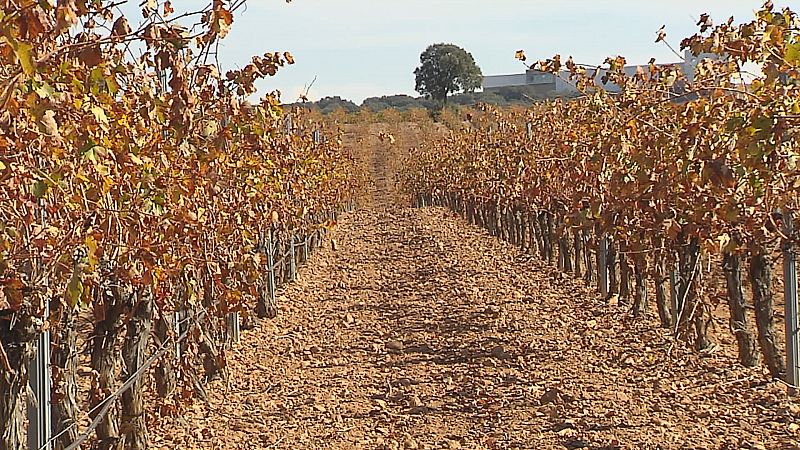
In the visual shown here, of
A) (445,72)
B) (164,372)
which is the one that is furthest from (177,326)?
(445,72)

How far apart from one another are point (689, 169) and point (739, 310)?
1841 millimetres

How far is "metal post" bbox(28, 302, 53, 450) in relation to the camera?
187 inches

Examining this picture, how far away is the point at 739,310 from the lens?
7883 millimetres

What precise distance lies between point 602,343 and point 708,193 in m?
2.87

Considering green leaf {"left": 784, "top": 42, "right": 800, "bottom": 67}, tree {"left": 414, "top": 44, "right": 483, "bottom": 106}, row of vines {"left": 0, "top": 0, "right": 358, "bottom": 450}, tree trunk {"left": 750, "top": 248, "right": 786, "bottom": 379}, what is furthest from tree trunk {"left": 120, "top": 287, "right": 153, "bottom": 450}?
tree {"left": 414, "top": 44, "right": 483, "bottom": 106}

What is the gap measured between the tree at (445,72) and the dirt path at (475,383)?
234 feet

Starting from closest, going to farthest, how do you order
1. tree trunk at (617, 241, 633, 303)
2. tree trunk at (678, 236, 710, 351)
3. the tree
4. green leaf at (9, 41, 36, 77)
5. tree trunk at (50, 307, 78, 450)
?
green leaf at (9, 41, 36, 77) < tree trunk at (50, 307, 78, 450) < tree trunk at (678, 236, 710, 351) < tree trunk at (617, 241, 633, 303) < the tree

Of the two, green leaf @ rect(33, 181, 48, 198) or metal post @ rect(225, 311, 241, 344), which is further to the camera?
metal post @ rect(225, 311, 241, 344)

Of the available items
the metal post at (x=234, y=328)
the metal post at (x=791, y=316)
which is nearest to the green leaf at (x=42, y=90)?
the metal post at (x=791, y=316)

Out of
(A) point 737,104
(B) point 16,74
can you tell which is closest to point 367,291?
(A) point 737,104

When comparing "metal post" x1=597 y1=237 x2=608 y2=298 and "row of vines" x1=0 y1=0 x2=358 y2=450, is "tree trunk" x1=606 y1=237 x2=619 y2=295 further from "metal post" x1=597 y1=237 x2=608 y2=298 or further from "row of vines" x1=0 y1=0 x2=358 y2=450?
"row of vines" x1=0 y1=0 x2=358 y2=450

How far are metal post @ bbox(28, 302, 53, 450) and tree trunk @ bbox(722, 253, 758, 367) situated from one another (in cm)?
518

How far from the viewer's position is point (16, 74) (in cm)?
220

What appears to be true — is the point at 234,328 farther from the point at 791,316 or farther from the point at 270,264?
the point at 791,316
